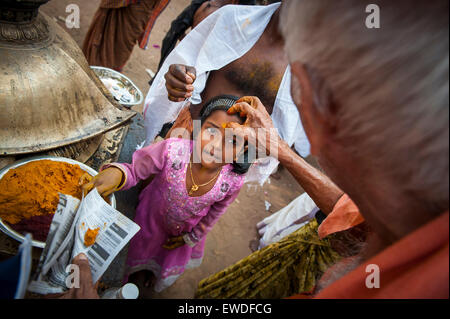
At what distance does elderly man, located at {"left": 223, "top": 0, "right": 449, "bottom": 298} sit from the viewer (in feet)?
1.45

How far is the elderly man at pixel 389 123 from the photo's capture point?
1.45ft

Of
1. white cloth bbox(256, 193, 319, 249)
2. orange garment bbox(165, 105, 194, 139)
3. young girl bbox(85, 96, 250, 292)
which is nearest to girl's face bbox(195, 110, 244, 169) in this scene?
young girl bbox(85, 96, 250, 292)

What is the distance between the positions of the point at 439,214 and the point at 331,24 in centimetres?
38

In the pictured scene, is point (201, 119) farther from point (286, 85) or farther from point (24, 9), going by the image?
point (24, 9)

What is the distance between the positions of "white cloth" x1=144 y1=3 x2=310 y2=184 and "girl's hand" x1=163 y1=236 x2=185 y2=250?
35.6 inches

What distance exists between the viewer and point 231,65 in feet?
6.35

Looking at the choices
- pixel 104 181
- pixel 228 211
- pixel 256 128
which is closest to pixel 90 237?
pixel 104 181

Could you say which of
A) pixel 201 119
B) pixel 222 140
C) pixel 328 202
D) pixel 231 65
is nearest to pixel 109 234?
pixel 222 140

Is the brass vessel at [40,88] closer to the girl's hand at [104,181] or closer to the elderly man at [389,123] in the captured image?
the girl's hand at [104,181]

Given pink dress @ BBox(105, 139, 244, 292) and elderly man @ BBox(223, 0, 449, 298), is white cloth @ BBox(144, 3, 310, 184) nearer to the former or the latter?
pink dress @ BBox(105, 139, 244, 292)

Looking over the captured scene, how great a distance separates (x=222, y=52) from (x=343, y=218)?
4.02 ft

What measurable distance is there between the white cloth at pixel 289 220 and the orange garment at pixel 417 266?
8.11 feet
